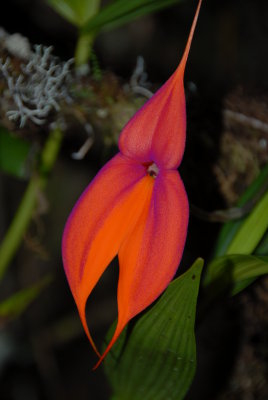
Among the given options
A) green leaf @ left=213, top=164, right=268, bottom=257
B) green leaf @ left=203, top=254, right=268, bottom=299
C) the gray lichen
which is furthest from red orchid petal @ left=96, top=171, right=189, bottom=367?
the gray lichen

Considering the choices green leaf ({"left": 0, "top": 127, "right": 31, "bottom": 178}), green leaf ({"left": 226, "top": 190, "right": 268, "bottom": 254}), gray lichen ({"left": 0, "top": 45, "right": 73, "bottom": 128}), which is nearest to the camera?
green leaf ({"left": 226, "top": 190, "right": 268, "bottom": 254})

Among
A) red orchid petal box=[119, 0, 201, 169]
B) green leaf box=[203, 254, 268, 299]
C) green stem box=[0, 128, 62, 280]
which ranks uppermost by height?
red orchid petal box=[119, 0, 201, 169]

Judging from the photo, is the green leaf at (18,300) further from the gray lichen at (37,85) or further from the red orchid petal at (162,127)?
the red orchid petal at (162,127)

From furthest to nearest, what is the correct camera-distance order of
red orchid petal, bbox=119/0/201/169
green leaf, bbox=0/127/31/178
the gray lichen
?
1. green leaf, bbox=0/127/31/178
2. the gray lichen
3. red orchid petal, bbox=119/0/201/169

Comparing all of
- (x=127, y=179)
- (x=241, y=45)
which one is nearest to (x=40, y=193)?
(x=127, y=179)

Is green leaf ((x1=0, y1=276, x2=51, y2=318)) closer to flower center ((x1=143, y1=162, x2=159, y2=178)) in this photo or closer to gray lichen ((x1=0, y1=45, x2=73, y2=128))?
gray lichen ((x1=0, y1=45, x2=73, y2=128))

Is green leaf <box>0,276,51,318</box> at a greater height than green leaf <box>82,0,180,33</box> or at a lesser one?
lesser

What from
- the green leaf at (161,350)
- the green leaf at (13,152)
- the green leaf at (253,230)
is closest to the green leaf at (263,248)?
the green leaf at (253,230)

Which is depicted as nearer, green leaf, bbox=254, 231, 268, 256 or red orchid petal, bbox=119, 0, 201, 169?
red orchid petal, bbox=119, 0, 201, 169
